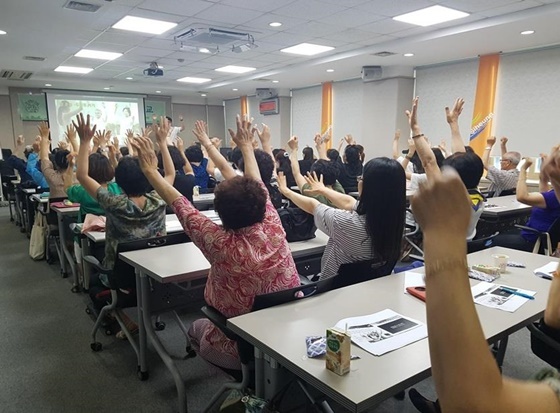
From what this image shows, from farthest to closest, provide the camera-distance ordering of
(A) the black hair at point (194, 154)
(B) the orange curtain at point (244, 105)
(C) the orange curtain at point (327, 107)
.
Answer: (B) the orange curtain at point (244, 105) → (C) the orange curtain at point (327, 107) → (A) the black hair at point (194, 154)

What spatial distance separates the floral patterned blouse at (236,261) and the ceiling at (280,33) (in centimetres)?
378

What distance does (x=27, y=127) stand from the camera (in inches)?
452

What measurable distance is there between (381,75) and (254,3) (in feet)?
14.7

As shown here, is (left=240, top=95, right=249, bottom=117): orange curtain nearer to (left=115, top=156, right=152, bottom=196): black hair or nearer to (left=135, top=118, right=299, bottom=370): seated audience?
(left=115, top=156, right=152, bottom=196): black hair

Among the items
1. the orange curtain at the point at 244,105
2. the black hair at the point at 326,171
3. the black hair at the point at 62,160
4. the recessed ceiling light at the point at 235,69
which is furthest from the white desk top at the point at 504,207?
the orange curtain at the point at 244,105

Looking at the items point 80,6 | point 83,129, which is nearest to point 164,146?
point 83,129

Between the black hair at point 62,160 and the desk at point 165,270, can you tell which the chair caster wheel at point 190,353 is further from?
the black hair at point 62,160

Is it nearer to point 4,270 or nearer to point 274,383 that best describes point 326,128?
point 4,270

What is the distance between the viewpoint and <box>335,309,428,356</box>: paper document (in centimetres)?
130

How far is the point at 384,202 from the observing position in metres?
1.94

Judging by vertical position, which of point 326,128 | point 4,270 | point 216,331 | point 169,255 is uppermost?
point 326,128

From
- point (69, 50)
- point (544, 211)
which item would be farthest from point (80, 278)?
point (69, 50)

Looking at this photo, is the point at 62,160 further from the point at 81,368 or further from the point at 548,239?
the point at 548,239

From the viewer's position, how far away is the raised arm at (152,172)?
188 centimetres
